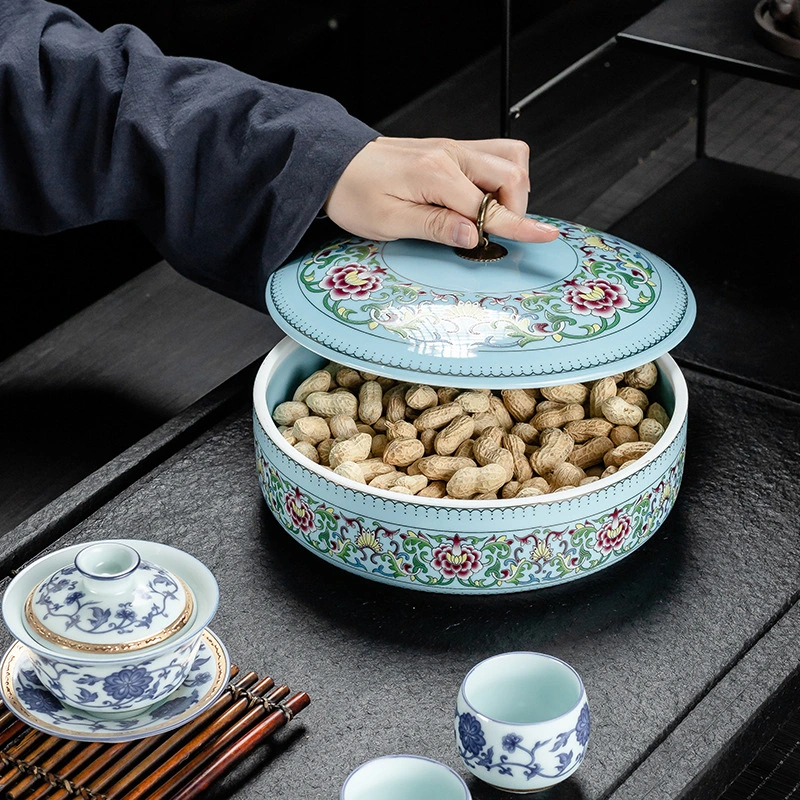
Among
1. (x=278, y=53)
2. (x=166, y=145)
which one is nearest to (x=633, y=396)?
(x=166, y=145)

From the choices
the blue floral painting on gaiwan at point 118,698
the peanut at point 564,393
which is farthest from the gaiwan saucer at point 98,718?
the peanut at point 564,393

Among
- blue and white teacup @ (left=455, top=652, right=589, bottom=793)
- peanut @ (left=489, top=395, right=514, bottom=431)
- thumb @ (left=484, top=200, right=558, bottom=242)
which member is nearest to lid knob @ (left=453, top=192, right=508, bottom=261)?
thumb @ (left=484, top=200, right=558, bottom=242)

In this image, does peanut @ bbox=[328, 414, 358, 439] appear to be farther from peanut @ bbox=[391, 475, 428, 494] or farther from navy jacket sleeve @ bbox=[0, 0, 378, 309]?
navy jacket sleeve @ bbox=[0, 0, 378, 309]

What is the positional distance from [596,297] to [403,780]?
401 mm

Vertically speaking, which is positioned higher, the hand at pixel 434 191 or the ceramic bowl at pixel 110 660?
the hand at pixel 434 191

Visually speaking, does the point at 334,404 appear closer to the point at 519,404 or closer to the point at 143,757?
the point at 519,404

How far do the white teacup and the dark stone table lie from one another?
70mm

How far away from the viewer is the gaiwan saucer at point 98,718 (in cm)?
78

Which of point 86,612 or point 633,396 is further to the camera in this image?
point 633,396

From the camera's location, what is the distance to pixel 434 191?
40.1 inches

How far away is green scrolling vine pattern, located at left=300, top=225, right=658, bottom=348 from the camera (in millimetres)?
937

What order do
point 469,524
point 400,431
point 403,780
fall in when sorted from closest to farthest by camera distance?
1. point 403,780
2. point 469,524
3. point 400,431

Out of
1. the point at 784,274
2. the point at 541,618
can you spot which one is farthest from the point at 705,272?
the point at 541,618

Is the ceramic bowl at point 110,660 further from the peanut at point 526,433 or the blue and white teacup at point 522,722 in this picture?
the peanut at point 526,433
